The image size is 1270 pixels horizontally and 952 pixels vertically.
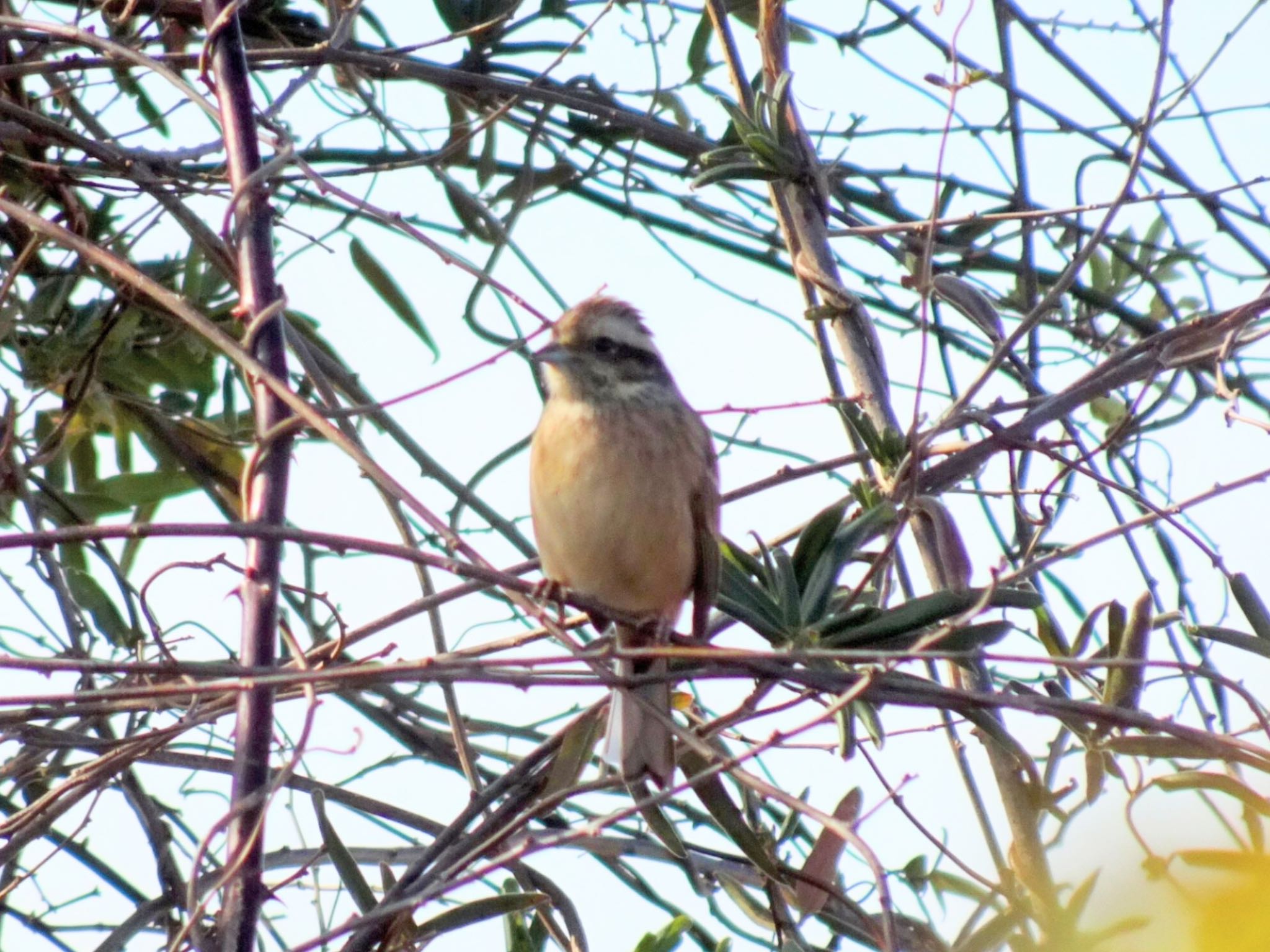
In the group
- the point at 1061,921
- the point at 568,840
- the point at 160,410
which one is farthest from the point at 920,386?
the point at 160,410

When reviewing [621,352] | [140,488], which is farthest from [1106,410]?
[140,488]

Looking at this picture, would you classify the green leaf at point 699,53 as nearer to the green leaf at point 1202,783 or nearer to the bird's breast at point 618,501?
the bird's breast at point 618,501

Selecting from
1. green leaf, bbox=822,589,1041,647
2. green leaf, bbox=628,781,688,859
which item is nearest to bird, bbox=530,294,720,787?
green leaf, bbox=628,781,688,859

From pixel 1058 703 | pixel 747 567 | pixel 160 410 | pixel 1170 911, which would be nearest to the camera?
pixel 1170 911

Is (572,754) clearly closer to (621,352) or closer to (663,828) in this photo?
(663,828)

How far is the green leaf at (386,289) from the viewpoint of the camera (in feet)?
13.5

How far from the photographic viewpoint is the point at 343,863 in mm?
2920

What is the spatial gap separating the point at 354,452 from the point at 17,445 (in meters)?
1.85

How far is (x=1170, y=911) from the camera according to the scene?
39.2 inches

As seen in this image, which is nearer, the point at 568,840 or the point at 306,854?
the point at 568,840

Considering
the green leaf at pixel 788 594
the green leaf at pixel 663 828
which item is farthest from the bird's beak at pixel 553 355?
the green leaf at pixel 788 594

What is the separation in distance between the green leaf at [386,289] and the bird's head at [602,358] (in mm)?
332

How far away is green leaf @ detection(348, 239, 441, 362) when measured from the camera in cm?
412

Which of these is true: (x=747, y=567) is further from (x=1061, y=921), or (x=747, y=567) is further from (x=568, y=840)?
(x=1061, y=921)
